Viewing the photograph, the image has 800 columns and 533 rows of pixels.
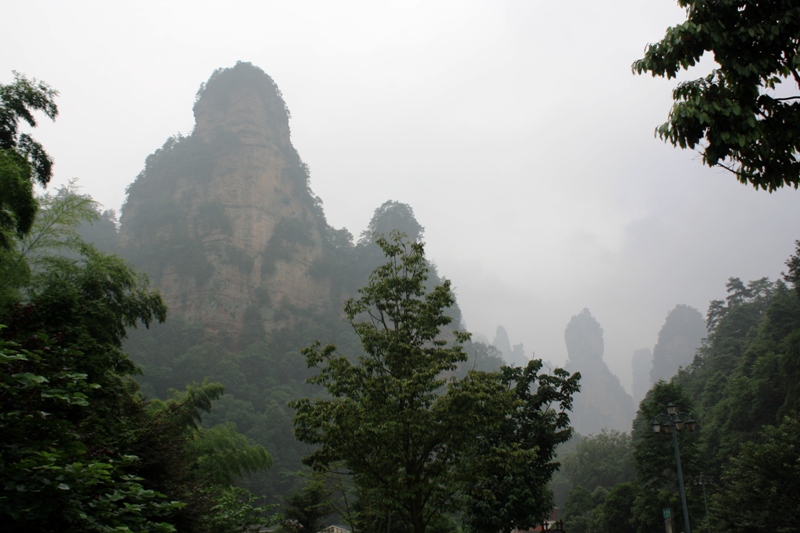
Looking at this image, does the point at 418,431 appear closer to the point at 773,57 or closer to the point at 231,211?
the point at 773,57

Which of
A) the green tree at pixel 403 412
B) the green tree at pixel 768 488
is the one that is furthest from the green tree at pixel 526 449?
the green tree at pixel 768 488

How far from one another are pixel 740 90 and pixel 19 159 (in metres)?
12.3

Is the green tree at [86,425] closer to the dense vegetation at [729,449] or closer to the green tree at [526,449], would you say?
the green tree at [526,449]

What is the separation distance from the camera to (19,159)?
1002cm

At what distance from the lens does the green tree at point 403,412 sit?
8914 mm

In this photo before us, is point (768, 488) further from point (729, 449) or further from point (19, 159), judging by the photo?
point (19, 159)

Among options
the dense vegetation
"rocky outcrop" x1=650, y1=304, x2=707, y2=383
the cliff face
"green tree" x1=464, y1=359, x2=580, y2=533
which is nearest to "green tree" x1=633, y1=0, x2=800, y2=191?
"green tree" x1=464, y1=359, x2=580, y2=533

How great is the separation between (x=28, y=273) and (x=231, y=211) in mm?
60688

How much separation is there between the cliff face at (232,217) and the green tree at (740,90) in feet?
201

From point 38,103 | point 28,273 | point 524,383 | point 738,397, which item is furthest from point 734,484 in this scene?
point 38,103

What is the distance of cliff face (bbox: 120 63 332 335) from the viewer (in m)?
63.6

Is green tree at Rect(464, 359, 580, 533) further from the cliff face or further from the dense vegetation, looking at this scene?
the cliff face

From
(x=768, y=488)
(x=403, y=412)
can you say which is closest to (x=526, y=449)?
(x=403, y=412)

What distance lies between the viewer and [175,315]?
6059cm
